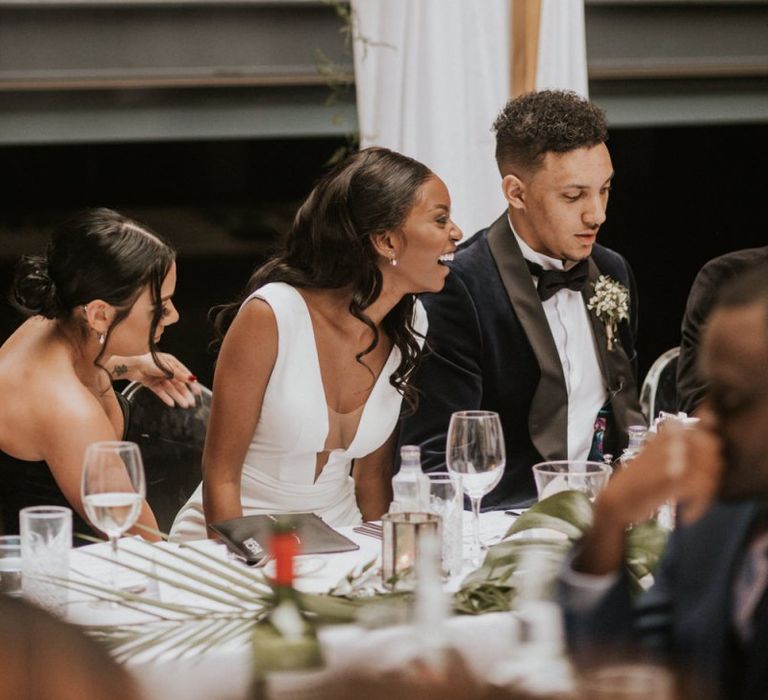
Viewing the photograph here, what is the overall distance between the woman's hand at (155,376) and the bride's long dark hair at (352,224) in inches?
14.2

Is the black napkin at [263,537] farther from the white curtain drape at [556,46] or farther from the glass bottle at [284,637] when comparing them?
the white curtain drape at [556,46]

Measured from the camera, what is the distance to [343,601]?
1672mm

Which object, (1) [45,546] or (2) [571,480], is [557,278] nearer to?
(2) [571,480]

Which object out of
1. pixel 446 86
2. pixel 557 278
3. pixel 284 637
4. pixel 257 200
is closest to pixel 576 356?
pixel 557 278

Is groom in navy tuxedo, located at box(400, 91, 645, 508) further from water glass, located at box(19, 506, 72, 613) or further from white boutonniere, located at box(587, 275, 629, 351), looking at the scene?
water glass, located at box(19, 506, 72, 613)

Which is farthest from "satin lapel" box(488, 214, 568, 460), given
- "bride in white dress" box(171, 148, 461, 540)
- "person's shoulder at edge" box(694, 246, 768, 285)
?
"person's shoulder at edge" box(694, 246, 768, 285)

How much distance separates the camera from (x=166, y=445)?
319 centimetres

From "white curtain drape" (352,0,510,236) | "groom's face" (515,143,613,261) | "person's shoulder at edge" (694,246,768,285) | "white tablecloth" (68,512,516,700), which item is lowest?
"white tablecloth" (68,512,516,700)

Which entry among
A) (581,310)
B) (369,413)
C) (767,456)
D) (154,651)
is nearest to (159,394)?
(369,413)

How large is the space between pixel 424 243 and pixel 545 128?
58 cm

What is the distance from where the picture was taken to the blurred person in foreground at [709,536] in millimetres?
970

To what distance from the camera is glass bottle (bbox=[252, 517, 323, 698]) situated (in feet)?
2.83

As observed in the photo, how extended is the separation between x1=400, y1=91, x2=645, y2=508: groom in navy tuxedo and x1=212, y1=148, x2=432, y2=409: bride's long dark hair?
31 cm

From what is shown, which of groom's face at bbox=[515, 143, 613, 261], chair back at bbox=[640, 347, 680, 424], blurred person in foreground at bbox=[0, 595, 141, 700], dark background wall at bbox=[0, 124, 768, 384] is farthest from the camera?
dark background wall at bbox=[0, 124, 768, 384]
